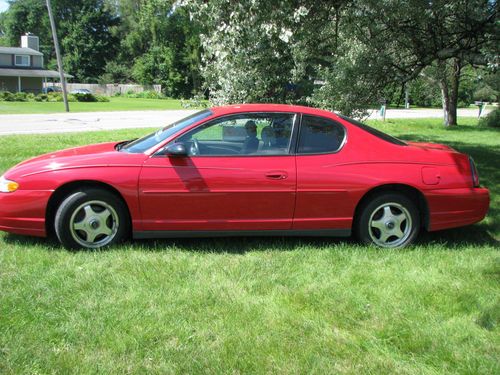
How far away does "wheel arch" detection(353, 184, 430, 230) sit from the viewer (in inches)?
203

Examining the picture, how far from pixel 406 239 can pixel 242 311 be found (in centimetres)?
221

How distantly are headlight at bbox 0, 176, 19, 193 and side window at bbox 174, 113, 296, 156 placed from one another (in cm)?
157

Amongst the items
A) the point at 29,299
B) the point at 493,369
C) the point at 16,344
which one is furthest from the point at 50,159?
the point at 493,369

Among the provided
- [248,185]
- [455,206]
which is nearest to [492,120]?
[455,206]

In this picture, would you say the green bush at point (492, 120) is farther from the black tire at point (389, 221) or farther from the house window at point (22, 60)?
the house window at point (22, 60)

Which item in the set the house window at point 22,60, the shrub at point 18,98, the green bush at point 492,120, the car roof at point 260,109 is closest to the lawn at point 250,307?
the car roof at point 260,109

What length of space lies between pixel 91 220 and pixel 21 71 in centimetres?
6274

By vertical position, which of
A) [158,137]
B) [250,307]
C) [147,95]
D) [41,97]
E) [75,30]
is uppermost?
[75,30]

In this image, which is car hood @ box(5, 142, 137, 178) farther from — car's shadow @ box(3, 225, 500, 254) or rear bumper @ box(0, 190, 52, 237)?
car's shadow @ box(3, 225, 500, 254)

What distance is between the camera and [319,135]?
519 centimetres

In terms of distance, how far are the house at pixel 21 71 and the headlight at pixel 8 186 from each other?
198 ft

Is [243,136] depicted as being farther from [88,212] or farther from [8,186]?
[8,186]

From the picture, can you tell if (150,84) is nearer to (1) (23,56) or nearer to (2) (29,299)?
(1) (23,56)

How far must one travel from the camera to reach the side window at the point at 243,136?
198 inches
